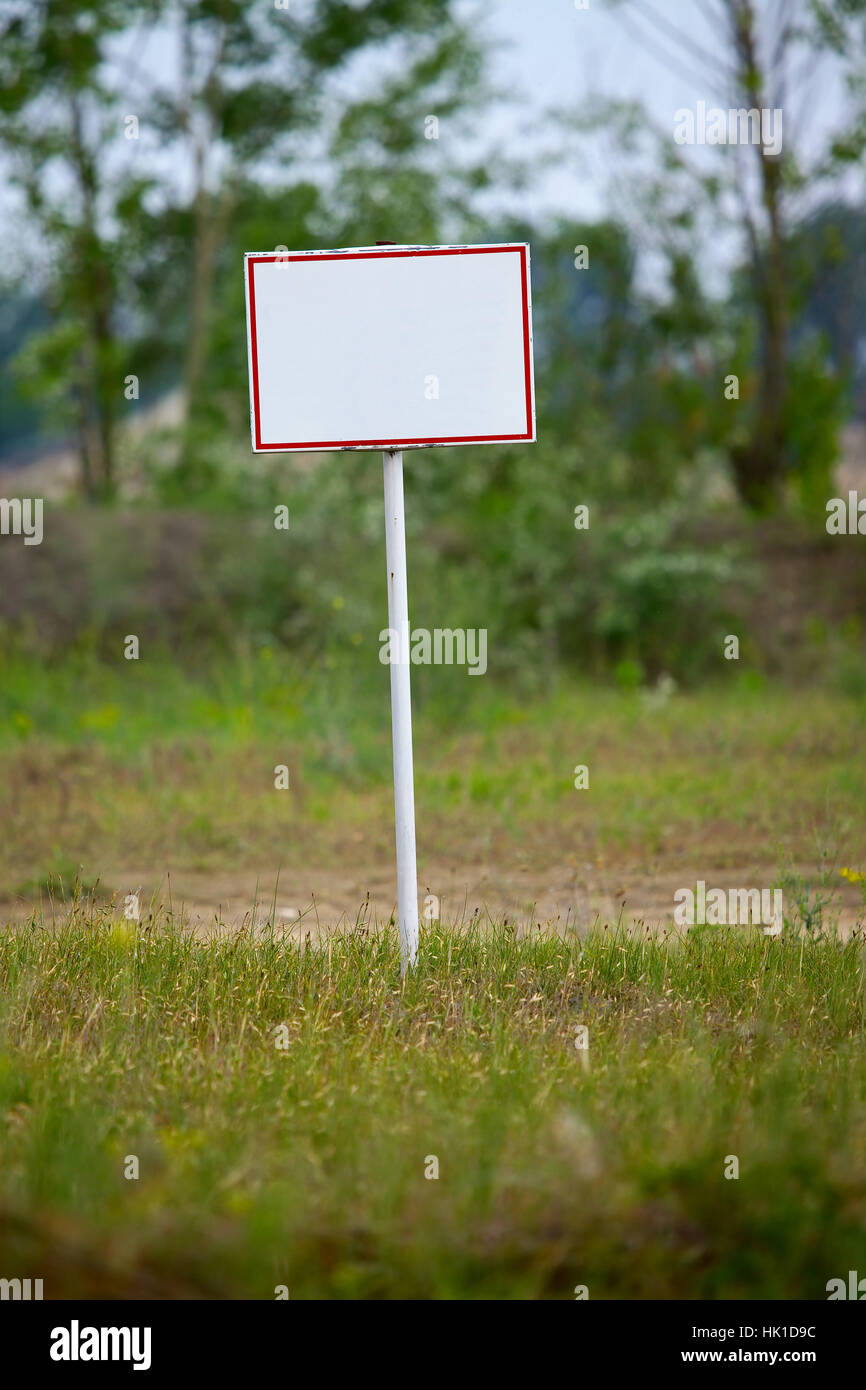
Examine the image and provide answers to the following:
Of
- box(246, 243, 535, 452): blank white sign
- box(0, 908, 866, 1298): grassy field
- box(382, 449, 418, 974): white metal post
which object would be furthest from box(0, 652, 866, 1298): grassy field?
box(246, 243, 535, 452): blank white sign

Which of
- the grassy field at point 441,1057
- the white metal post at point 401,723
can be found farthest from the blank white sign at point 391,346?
the grassy field at point 441,1057

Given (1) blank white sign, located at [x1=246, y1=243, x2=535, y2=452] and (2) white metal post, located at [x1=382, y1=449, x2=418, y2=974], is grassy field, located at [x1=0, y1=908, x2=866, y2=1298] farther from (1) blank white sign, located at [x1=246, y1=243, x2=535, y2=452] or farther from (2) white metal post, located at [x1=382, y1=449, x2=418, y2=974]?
(1) blank white sign, located at [x1=246, y1=243, x2=535, y2=452]

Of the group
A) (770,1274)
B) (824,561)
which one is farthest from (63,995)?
(824,561)

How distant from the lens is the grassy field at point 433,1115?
3.31 meters

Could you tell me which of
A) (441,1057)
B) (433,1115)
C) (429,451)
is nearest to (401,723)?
(441,1057)

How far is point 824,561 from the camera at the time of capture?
15117 mm

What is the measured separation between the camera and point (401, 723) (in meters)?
5.23

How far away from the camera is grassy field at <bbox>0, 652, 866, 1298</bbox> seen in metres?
3.33

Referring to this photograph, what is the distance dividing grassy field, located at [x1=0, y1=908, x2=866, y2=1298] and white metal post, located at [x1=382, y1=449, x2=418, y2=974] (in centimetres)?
21

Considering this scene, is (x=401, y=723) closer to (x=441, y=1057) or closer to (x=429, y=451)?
(x=441, y=1057)

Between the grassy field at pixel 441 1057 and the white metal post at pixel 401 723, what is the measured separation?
0.67ft
